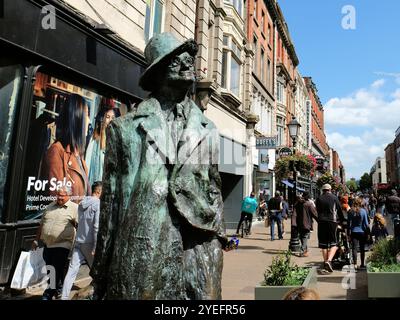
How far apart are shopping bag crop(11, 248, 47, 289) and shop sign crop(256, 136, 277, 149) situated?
15977 millimetres

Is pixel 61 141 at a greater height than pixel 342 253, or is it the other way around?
pixel 61 141

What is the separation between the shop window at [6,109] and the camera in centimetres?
648

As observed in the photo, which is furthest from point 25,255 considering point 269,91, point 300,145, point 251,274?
point 300,145

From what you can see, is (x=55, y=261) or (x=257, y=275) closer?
(x=55, y=261)

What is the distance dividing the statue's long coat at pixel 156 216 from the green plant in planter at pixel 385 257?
16.0ft

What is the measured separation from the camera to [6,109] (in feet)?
21.6

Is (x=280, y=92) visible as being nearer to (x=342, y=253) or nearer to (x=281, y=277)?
(x=342, y=253)

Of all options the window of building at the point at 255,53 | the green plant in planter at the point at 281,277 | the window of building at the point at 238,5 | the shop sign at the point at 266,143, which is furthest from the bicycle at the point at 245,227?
the window of building at the point at 255,53

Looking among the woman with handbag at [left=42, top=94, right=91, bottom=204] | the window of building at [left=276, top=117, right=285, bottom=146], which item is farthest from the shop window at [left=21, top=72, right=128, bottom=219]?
the window of building at [left=276, top=117, right=285, bottom=146]

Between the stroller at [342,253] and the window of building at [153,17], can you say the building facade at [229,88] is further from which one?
the stroller at [342,253]

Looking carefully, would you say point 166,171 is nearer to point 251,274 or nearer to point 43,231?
point 43,231

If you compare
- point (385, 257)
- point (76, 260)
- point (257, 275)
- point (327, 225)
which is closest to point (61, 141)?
point (76, 260)

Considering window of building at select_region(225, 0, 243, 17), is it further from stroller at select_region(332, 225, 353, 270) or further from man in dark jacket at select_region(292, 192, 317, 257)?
stroller at select_region(332, 225, 353, 270)

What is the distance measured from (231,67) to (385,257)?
15.5 m
